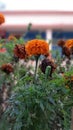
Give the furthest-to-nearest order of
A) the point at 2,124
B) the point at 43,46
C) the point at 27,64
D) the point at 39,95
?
1. the point at 27,64
2. the point at 2,124
3. the point at 43,46
4. the point at 39,95

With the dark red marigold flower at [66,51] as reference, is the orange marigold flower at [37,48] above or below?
below

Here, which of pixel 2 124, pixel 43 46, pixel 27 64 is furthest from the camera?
pixel 27 64

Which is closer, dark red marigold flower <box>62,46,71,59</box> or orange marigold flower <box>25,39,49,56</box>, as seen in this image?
orange marigold flower <box>25,39,49,56</box>

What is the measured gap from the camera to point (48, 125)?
1.50 metres

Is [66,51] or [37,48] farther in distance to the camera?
[66,51]

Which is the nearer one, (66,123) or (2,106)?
(66,123)

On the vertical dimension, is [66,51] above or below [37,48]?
above

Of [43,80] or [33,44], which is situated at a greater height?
[33,44]

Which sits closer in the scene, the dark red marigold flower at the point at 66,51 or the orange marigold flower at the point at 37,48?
the orange marigold flower at the point at 37,48

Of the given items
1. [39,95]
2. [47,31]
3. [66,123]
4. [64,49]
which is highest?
[47,31]

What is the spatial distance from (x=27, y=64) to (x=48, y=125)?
827mm

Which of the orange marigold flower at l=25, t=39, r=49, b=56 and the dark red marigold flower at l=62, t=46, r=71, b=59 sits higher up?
the dark red marigold flower at l=62, t=46, r=71, b=59

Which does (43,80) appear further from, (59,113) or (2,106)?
(2,106)

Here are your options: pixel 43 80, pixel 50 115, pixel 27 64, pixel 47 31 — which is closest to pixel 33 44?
pixel 43 80
